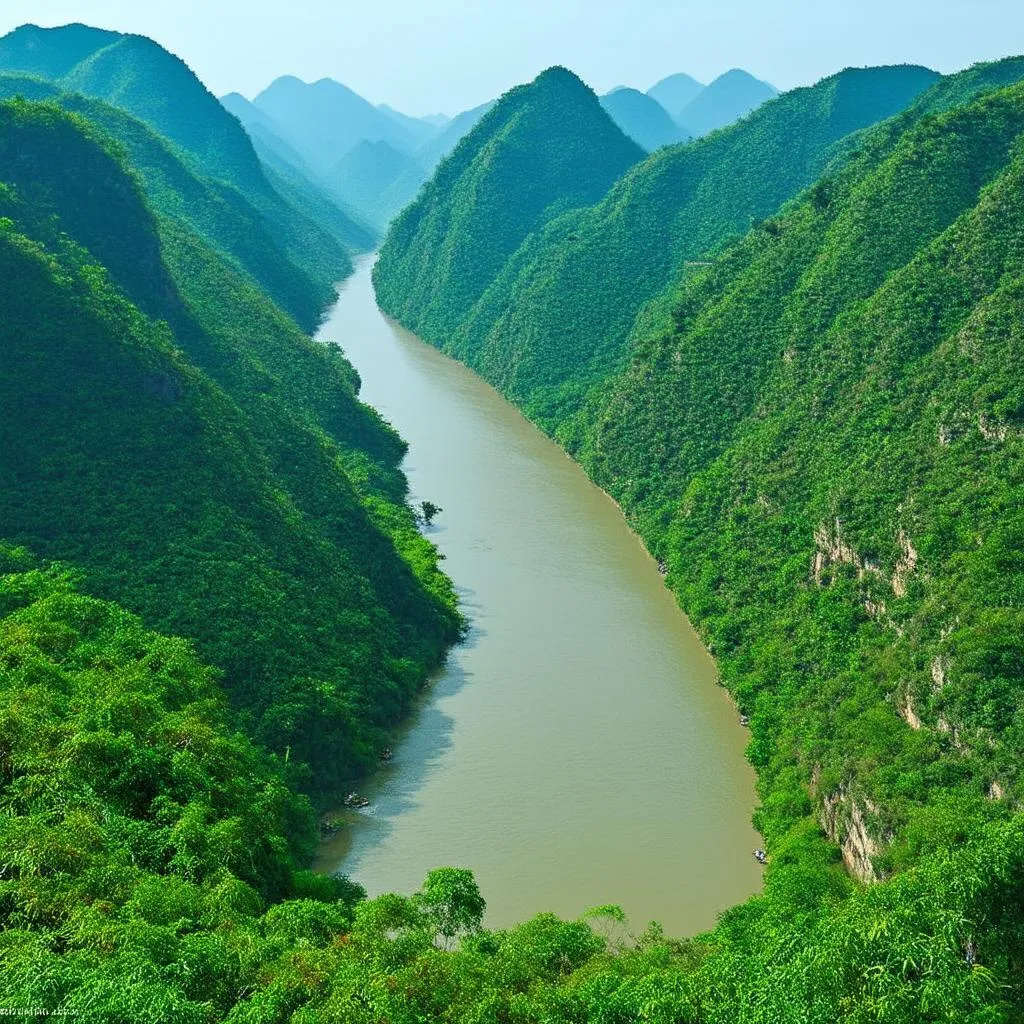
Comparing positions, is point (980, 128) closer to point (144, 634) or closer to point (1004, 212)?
point (1004, 212)

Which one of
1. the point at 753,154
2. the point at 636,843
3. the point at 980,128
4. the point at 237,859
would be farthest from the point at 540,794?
the point at 753,154

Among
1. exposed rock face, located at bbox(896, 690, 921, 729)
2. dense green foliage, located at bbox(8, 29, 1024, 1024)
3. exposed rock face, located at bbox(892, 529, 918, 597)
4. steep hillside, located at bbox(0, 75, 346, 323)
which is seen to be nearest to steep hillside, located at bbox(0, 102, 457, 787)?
dense green foliage, located at bbox(8, 29, 1024, 1024)

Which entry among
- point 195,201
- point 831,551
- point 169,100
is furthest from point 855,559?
point 169,100

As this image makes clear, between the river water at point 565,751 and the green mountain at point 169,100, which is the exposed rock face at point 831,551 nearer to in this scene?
the river water at point 565,751

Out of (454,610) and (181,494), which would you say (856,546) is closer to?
(454,610)

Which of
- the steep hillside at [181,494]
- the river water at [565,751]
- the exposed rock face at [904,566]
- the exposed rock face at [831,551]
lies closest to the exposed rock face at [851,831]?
the river water at [565,751]
